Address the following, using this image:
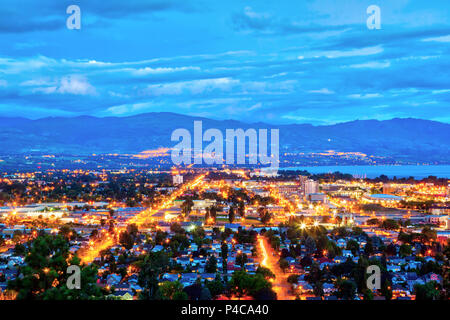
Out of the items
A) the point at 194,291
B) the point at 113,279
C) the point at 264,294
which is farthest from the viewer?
the point at 113,279

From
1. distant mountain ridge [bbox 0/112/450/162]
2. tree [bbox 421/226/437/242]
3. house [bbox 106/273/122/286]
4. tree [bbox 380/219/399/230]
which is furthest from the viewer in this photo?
distant mountain ridge [bbox 0/112/450/162]

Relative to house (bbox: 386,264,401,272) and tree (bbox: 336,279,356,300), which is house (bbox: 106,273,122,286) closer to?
tree (bbox: 336,279,356,300)

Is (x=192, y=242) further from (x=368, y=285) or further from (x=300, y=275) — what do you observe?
(x=368, y=285)

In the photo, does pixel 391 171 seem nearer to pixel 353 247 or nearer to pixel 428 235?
pixel 428 235

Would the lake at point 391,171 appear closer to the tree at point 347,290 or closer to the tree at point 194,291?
the tree at point 347,290
